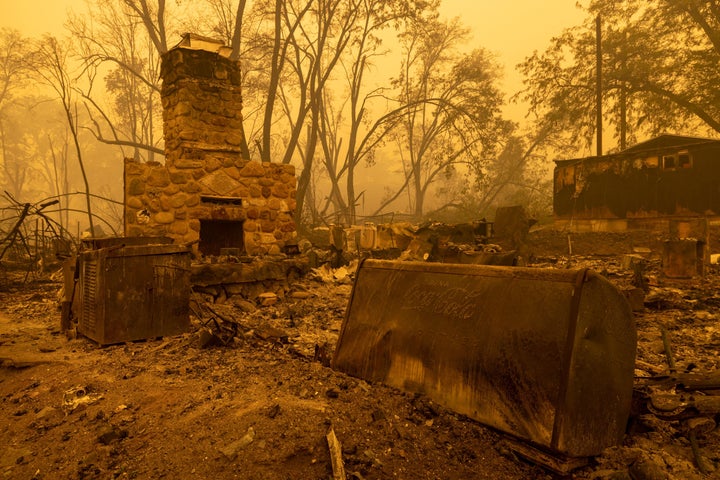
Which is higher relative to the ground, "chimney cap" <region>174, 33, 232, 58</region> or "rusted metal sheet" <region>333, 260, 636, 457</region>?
"chimney cap" <region>174, 33, 232, 58</region>

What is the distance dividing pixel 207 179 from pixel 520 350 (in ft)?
21.8

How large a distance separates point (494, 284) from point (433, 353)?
1.84 ft

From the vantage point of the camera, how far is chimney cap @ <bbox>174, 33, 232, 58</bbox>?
26.7ft

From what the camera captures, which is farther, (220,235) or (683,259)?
(683,259)

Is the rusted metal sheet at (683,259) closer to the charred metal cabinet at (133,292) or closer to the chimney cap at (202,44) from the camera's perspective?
the charred metal cabinet at (133,292)

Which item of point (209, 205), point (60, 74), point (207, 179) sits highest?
point (60, 74)

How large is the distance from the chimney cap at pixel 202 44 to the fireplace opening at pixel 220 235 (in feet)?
9.92

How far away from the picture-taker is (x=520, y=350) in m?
2.39

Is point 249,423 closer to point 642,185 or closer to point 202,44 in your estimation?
point 202,44

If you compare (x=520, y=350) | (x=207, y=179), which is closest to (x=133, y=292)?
(x=207, y=179)

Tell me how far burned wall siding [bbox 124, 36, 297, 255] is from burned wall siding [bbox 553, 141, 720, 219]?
13383 millimetres

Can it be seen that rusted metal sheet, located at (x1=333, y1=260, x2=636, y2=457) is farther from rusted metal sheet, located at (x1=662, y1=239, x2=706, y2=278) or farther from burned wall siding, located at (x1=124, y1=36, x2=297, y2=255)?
rusted metal sheet, located at (x1=662, y1=239, x2=706, y2=278)

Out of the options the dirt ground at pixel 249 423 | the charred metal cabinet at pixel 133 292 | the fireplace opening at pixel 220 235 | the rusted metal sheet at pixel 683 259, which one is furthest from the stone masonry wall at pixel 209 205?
the rusted metal sheet at pixel 683 259

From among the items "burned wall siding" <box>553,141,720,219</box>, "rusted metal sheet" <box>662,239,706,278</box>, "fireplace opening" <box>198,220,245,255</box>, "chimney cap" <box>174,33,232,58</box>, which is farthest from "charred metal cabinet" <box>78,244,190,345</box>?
"burned wall siding" <box>553,141,720,219</box>
